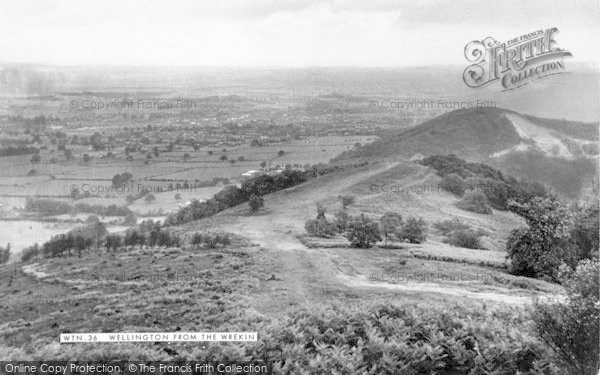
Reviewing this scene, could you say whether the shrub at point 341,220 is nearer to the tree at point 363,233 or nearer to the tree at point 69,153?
the tree at point 363,233

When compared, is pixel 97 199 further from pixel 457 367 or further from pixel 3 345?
pixel 457 367

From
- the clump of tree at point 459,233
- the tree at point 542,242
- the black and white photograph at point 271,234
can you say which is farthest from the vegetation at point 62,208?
the tree at point 542,242

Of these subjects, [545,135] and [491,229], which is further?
[545,135]

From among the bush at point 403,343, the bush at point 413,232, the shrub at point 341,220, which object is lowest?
the bush at point 403,343

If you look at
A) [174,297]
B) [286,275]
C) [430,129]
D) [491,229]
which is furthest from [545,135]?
[174,297]

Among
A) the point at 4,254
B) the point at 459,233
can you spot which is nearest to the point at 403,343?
the point at 459,233
